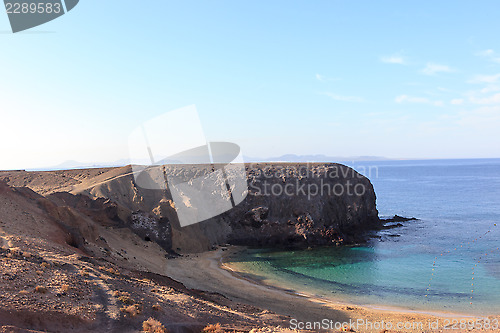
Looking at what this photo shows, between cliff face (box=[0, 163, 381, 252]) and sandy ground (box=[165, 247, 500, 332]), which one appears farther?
cliff face (box=[0, 163, 381, 252])

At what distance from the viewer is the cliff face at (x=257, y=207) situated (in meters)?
39.5

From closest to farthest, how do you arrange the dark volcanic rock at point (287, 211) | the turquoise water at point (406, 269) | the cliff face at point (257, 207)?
the turquoise water at point (406, 269)
the cliff face at point (257, 207)
the dark volcanic rock at point (287, 211)

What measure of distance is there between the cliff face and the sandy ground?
931 centimetres

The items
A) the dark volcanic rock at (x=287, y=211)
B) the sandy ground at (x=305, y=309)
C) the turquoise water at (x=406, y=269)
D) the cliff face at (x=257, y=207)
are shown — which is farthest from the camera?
the dark volcanic rock at (x=287, y=211)

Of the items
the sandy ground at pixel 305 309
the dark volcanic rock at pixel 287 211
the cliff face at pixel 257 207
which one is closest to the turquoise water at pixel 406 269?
the sandy ground at pixel 305 309

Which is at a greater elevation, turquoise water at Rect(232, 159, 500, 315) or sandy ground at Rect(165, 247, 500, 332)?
sandy ground at Rect(165, 247, 500, 332)

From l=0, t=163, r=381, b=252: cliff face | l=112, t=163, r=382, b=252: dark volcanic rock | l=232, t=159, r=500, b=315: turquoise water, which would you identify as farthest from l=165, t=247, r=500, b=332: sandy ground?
l=112, t=163, r=382, b=252: dark volcanic rock

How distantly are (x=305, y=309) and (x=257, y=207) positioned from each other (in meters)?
26.8

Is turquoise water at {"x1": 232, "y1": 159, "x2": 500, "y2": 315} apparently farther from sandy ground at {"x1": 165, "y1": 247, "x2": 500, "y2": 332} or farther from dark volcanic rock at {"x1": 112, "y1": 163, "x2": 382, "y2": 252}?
dark volcanic rock at {"x1": 112, "y1": 163, "x2": 382, "y2": 252}

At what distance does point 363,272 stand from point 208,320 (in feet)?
79.3

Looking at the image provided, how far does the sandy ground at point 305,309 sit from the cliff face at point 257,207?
931 centimetres

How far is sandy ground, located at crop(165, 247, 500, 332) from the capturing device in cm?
2022

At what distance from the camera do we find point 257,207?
1935 inches

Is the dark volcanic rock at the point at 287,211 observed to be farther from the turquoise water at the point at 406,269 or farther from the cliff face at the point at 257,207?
the turquoise water at the point at 406,269
